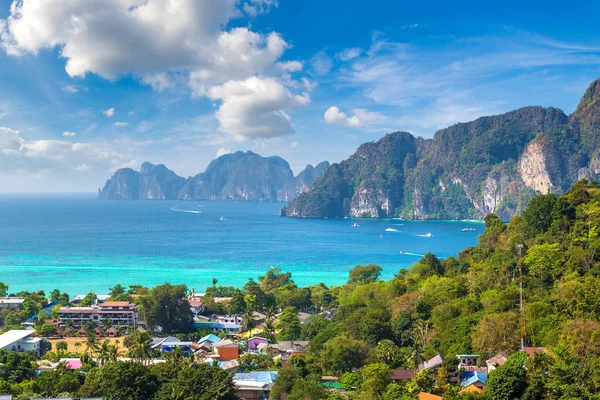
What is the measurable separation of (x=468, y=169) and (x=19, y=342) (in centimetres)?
13662

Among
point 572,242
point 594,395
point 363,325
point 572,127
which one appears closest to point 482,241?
point 572,242

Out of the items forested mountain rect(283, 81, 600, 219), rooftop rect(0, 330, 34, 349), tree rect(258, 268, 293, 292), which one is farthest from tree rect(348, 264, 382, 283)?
forested mountain rect(283, 81, 600, 219)

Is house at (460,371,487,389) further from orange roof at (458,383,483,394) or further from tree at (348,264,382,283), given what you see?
tree at (348,264,382,283)

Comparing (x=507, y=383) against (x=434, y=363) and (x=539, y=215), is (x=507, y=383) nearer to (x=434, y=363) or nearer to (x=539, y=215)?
(x=434, y=363)

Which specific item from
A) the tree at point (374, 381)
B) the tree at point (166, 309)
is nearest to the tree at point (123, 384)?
the tree at point (374, 381)

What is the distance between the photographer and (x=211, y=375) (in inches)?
637

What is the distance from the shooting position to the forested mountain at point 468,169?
123 meters

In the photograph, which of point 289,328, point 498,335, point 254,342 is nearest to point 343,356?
point 498,335

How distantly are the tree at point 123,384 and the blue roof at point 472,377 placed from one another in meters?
10.4

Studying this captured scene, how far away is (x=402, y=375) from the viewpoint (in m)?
18.6

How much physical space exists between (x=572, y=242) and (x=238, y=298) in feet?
68.3

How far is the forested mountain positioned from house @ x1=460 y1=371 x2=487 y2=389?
115832mm

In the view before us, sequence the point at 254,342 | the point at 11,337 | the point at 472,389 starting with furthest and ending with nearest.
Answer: the point at 254,342 → the point at 11,337 → the point at 472,389

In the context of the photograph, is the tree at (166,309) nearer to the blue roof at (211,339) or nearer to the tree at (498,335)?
the blue roof at (211,339)
